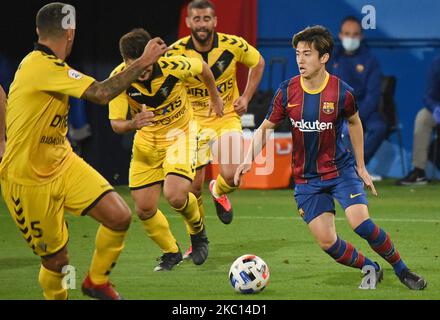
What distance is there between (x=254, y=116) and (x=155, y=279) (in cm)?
688

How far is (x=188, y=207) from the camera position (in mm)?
9383

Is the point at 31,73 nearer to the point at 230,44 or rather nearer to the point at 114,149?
the point at 230,44

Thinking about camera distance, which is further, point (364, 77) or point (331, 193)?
point (364, 77)

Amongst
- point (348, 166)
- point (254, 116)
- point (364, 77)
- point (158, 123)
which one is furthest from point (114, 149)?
point (348, 166)

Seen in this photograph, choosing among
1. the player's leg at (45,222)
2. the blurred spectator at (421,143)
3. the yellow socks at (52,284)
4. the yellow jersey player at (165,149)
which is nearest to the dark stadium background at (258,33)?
the blurred spectator at (421,143)

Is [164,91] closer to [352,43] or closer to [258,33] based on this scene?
[352,43]

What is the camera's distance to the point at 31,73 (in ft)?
23.0

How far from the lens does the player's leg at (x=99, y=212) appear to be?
7.20 metres

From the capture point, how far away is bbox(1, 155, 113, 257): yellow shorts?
7125 mm

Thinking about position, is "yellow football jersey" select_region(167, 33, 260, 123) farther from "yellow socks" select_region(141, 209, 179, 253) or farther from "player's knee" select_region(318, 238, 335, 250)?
"player's knee" select_region(318, 238, 335, 250)

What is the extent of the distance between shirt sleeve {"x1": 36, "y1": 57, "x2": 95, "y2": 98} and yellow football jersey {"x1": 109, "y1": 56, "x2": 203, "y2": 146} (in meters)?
2.06

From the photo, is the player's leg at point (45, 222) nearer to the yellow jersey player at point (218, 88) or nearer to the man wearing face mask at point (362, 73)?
the yellow jersey player at point (218, 88)

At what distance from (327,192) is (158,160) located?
1.78 meters

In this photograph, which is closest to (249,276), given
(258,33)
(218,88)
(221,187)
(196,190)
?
(196,190)
